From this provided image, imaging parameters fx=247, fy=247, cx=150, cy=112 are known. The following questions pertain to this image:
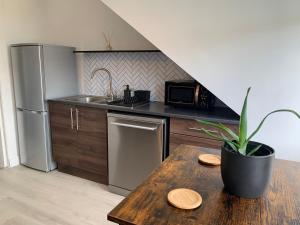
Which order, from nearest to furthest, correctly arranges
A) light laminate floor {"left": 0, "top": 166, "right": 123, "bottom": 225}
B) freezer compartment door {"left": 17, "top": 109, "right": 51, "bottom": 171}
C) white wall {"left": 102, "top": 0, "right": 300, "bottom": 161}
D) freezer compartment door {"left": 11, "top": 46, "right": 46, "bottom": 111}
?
1. white wall {"left": 102, "top": 0, "right": 300, "bottom": 161}
2. light laminate floor {"left": 0, "top": 166, "right": 123, "bottom": 225}
3. freezer compartment door {"left": 11, "top": 46, "right": 46, "bottom": 111}
4. freezer compartment door {"left": 17, "top": 109, "right": 51, "bottom": 171}

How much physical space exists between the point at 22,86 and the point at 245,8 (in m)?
2.70

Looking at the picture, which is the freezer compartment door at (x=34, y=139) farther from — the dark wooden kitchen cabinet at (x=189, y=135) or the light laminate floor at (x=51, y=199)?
the dark wooden kitchen cabinet at (x=189, y=135)

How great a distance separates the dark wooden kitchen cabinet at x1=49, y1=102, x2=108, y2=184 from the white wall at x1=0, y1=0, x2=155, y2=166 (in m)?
0.69

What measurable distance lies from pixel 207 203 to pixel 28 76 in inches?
110

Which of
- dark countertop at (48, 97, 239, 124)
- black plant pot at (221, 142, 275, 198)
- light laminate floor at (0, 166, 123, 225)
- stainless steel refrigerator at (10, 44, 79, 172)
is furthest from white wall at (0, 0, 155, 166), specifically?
black plant pot at (221, 142, 275, 198)

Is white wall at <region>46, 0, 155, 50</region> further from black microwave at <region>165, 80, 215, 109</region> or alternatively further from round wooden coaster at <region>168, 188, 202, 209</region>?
round wooden coaster at <region>168, 188, 202, 209</region>

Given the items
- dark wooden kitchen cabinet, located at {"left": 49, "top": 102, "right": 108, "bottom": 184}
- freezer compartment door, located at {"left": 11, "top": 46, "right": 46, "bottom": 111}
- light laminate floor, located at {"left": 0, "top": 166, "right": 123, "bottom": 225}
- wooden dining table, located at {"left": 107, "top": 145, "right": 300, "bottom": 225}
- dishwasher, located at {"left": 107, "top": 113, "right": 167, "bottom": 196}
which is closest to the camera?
wooden dining table, located at {"left": 107, "top": 145, "right": 300, "bottom": 225}

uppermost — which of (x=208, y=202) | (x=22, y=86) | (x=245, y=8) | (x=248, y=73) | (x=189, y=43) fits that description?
(x=245, y=8)

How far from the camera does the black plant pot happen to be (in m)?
0.91

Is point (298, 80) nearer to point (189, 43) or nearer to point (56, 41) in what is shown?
point (189, 43)

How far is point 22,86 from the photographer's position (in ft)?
10.2

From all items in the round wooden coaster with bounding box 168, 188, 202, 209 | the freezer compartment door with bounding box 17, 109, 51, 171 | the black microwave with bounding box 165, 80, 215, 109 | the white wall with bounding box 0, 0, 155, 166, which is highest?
the white wall with bounding box 0, 0, 155, 166

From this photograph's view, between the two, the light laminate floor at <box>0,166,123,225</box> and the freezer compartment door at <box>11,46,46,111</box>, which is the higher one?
the freezer compartment door at <box>11,46,46,111</box>

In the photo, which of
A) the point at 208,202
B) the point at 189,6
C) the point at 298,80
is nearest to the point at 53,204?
the point at 208,202
